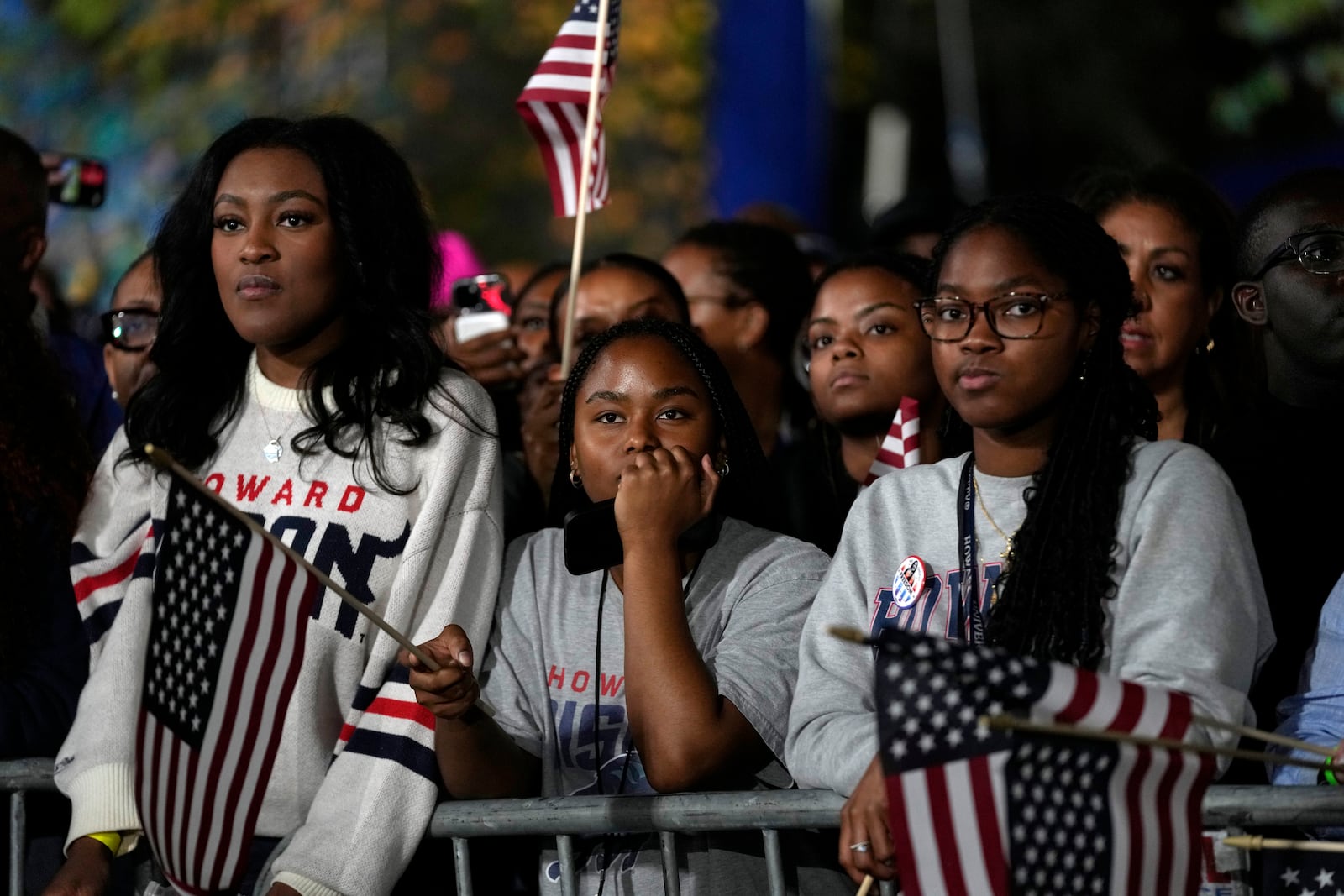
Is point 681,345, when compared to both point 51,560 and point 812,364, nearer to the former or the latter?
point 812,364

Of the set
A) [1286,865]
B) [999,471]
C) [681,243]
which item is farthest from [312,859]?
[681,243]

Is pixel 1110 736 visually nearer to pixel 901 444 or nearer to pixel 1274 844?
pixel 1274 844

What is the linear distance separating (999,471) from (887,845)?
3.00 ft

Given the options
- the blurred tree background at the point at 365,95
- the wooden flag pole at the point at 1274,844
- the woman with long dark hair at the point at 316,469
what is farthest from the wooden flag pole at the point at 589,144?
the blurred tree background at the point at 365,95

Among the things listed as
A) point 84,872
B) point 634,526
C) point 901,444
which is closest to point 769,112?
point 901,444

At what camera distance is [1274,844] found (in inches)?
124

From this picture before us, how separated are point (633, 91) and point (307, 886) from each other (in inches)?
531

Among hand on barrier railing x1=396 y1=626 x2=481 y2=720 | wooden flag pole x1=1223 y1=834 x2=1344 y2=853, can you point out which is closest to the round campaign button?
wooden flag pole x1=1223 y1=834 x2=1344 y2=853

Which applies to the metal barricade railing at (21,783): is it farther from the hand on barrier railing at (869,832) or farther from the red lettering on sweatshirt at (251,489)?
the hand on barrier railing at (869,832)

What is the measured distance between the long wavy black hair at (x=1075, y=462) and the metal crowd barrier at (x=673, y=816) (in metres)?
0.40

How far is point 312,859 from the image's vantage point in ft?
12.6

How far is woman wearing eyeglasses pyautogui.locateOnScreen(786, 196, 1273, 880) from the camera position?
3.30 m

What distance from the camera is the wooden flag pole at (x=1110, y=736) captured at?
2770 mm

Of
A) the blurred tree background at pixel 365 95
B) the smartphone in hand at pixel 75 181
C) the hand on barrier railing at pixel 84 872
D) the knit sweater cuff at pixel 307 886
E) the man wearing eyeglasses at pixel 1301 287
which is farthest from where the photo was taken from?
the blurred tree background at pixel 365 95
